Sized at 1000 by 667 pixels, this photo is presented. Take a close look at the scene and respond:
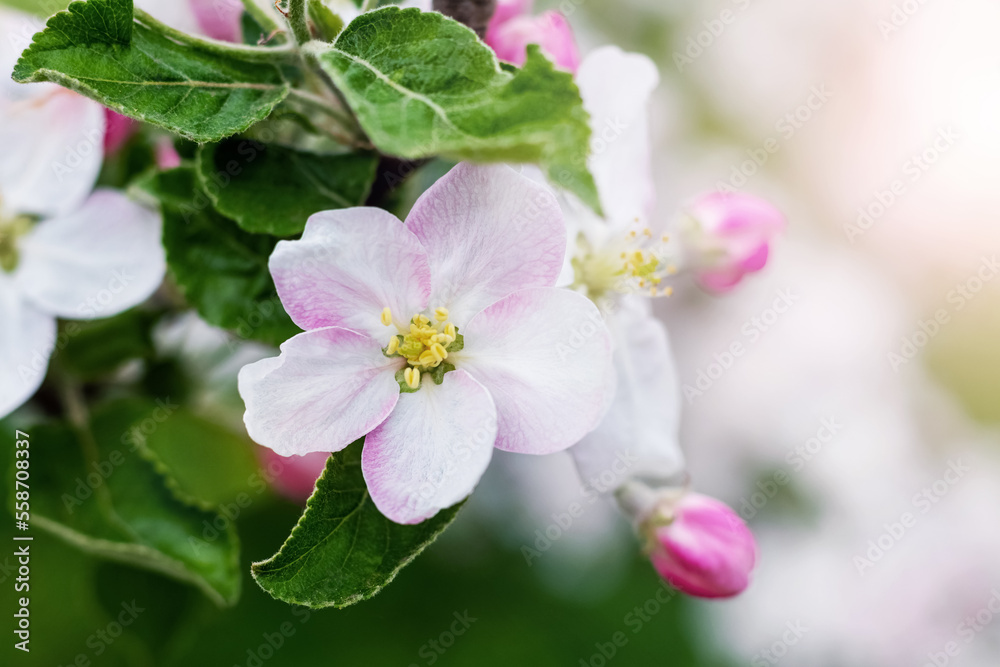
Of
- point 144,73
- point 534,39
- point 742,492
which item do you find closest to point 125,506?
point 144,73

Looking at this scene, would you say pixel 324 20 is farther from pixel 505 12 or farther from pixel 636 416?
pixel 636 416

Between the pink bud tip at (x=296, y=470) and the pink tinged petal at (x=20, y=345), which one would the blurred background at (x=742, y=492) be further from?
the pink tinged petal at (x=20, y=345)

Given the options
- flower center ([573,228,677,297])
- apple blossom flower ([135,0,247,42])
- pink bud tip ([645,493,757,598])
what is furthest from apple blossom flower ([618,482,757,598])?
apple blossom flower ([135,0,247,42])

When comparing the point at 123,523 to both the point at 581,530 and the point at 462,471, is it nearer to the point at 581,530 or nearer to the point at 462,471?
the point at 462,471

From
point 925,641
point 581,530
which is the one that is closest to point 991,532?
point 925,641

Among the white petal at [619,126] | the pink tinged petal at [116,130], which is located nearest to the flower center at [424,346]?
the white petal at [619,126]
